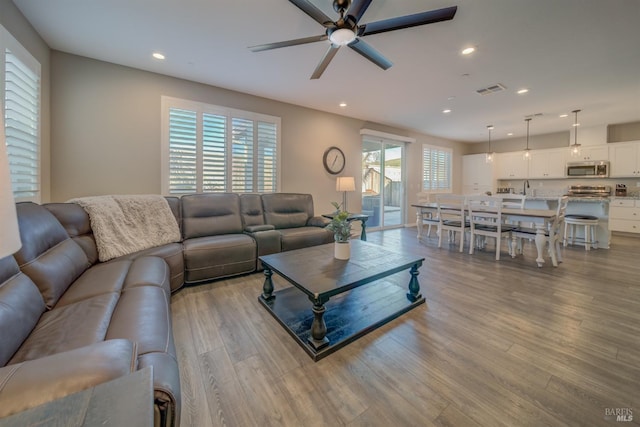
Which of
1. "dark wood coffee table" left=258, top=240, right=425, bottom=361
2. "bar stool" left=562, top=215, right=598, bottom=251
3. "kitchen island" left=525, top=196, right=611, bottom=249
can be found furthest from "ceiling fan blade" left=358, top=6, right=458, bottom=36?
"bar stool" left=562, top=215, right=598, bottom=251

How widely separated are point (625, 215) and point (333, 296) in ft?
25.1

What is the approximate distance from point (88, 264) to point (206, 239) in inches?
43.7

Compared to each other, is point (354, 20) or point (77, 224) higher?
point (354, 20)

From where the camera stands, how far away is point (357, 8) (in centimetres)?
179

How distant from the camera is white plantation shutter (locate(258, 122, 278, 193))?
4383 millimetres

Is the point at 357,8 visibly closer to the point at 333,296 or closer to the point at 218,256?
the point at 333,296

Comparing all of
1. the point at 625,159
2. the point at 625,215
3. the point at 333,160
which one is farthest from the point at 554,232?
the point at 625,159

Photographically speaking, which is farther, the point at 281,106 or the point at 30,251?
the point at 281,106

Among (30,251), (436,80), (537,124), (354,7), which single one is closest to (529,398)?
(354,7)

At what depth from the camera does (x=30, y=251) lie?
5.10 feet

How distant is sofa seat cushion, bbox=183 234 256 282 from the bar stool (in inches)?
223

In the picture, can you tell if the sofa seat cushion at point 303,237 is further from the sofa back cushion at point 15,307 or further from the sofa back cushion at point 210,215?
the sofa back cushion at point 15,307

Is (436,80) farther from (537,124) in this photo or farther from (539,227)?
(537,124)

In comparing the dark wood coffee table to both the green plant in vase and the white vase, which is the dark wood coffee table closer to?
the white vase
